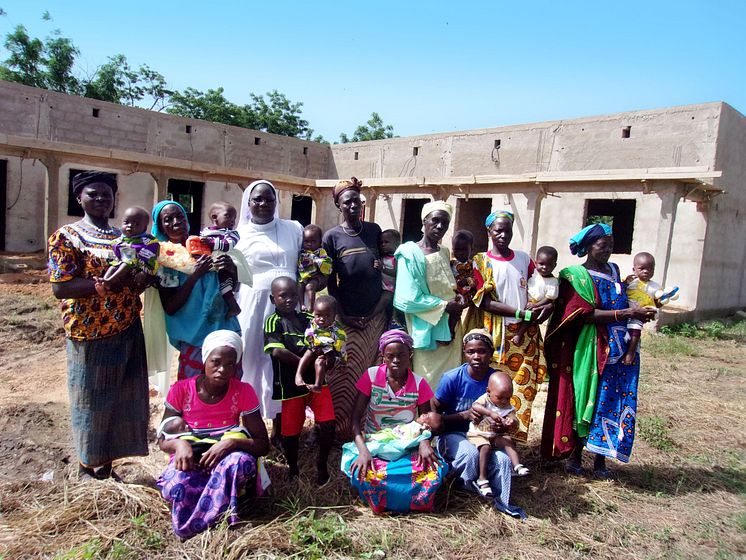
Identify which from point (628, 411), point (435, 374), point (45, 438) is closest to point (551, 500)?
point (628, 411)

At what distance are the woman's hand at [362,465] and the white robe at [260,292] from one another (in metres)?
0.83

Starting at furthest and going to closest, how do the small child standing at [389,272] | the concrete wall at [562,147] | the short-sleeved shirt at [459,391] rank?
the concrete wall at [562,147], the small child standing at [389,272], the short-sleeved shirt at [459,391]

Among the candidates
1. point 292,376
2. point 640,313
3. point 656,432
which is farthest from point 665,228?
point 292,376

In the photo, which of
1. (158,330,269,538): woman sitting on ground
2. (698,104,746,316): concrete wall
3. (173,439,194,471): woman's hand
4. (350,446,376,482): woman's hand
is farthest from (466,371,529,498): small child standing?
(698,104,746,316): concrete wall

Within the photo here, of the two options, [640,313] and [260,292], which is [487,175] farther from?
[260,292]

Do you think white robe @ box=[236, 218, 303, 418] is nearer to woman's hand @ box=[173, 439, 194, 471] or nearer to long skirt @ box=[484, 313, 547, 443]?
woman's hand @ box=[173, 439, 194, 471]

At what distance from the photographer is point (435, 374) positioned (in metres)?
3.46

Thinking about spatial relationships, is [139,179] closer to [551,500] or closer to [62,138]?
[62,138]

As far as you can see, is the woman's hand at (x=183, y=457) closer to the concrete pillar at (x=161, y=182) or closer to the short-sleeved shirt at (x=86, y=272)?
the short-sleeved shirt at (x=86, y=272)

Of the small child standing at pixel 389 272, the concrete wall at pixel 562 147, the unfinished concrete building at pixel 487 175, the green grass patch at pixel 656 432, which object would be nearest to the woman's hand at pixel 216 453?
the small child standing at pixel 389 272

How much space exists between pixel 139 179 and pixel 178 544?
13.7 metres

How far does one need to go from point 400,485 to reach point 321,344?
86 centimetres

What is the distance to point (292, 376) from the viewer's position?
297 centimetres

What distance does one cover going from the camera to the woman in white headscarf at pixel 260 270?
3.29 metres
